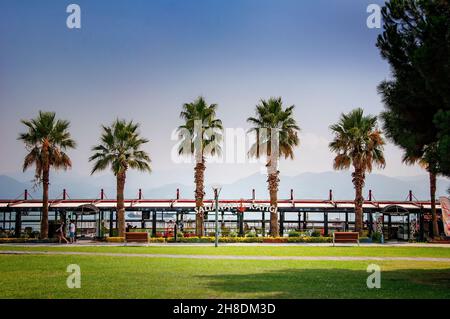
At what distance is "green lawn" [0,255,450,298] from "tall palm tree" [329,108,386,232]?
25.2 meters

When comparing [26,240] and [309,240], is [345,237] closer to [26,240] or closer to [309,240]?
[309,240]

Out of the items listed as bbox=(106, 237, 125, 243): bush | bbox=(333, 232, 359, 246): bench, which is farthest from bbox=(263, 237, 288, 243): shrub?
bbox=(106, 237, 125, 243): bush

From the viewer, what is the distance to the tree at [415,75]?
45.7 ft

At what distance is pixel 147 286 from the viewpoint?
13289 millimetres

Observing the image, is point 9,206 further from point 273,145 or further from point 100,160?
point 273,145

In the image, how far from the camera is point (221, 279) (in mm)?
14961

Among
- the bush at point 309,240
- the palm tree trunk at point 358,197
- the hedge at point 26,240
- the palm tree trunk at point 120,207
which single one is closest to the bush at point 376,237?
the palm tree trunk at point 358,197

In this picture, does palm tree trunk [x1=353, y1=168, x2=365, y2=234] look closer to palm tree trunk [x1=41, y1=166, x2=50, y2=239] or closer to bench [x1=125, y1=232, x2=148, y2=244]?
bench [x1=125, y1=232, x2=148, y2=244]

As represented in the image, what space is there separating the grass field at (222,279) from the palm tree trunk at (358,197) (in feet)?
76.7

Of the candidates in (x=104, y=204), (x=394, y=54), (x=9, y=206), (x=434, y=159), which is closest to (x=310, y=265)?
(x=434, y=159)

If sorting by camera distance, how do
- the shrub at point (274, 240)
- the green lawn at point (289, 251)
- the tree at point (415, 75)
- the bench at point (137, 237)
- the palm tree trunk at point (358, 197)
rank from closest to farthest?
the tree at point (415, 75)
the green lawn at point (289, 251)
the bench at point (137, 237)
the shrub at point (274, 240)
the palm tree trunk at point (358, 197)

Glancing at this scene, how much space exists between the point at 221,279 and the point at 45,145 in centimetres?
3330

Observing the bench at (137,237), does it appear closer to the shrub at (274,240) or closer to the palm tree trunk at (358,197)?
the shrub at (274,240)
